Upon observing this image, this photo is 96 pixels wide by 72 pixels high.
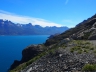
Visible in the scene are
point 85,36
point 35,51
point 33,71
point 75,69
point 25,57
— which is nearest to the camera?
point 75,69

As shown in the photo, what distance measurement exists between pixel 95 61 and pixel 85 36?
26.7 meters

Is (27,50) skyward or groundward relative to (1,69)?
skyward

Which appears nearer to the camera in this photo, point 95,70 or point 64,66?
point 95,70

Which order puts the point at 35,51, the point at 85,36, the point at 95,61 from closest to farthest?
the point at 95,61
the point at 85,36
the point at 35,51

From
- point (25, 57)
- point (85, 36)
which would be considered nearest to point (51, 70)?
point (85, 36)

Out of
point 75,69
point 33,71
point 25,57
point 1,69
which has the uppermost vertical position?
point 75,69

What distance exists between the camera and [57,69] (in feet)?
54.7

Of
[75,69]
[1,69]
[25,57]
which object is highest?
[75,69]

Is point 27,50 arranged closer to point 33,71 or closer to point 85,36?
point 85,36

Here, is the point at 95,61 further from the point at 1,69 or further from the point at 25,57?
the point at 1,69

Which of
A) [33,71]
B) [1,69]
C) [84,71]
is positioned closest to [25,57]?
[1,69]

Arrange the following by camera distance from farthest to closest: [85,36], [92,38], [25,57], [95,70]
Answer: [25,57] < [85,36] < [92,38] < [95,70]

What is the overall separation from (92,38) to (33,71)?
76.2 feet

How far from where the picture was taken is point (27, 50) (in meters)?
88.9
